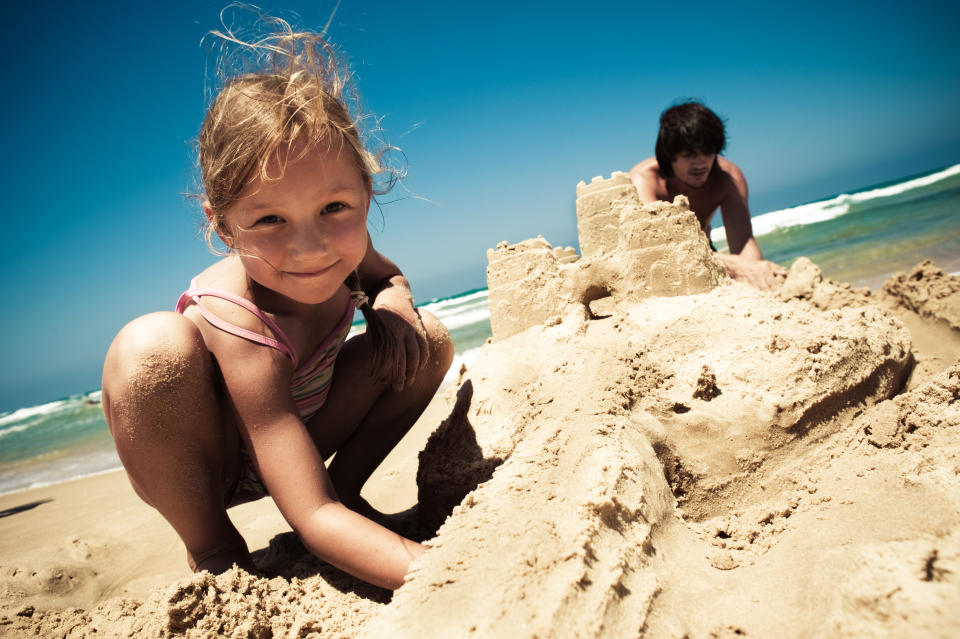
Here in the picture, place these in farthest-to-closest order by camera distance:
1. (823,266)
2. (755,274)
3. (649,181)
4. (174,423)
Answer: (823,266), (649,181), (755,274), (174,423)

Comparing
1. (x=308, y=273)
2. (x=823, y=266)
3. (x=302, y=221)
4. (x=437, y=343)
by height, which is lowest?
(x=823, y=266)

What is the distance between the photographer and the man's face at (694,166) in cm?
383

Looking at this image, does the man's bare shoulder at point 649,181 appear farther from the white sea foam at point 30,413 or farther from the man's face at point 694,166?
the white sea foam at point 30,413

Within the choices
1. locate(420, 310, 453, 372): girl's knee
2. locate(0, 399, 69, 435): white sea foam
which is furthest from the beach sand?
locate(0, 399, 69, 435): white sea foam

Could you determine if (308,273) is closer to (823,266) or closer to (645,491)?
(645,491)

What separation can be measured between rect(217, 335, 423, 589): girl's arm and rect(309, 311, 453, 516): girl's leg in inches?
20.1

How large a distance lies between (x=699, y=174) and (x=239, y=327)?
10.9 ft

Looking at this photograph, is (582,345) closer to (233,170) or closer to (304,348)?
(304,348)

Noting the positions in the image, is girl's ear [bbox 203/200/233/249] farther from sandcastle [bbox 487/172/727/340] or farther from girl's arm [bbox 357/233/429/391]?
sandcastle [bbox 487/172/727/340]

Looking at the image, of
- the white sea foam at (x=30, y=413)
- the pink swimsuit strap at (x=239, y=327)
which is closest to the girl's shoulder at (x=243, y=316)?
the pink swimsuit strap at (x=239, y=327)

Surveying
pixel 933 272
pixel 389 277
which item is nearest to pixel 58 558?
pixel 389 277

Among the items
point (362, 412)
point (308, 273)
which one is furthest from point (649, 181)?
point (308, 273)

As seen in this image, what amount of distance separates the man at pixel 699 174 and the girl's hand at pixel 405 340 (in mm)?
2166

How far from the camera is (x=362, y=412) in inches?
90.7
